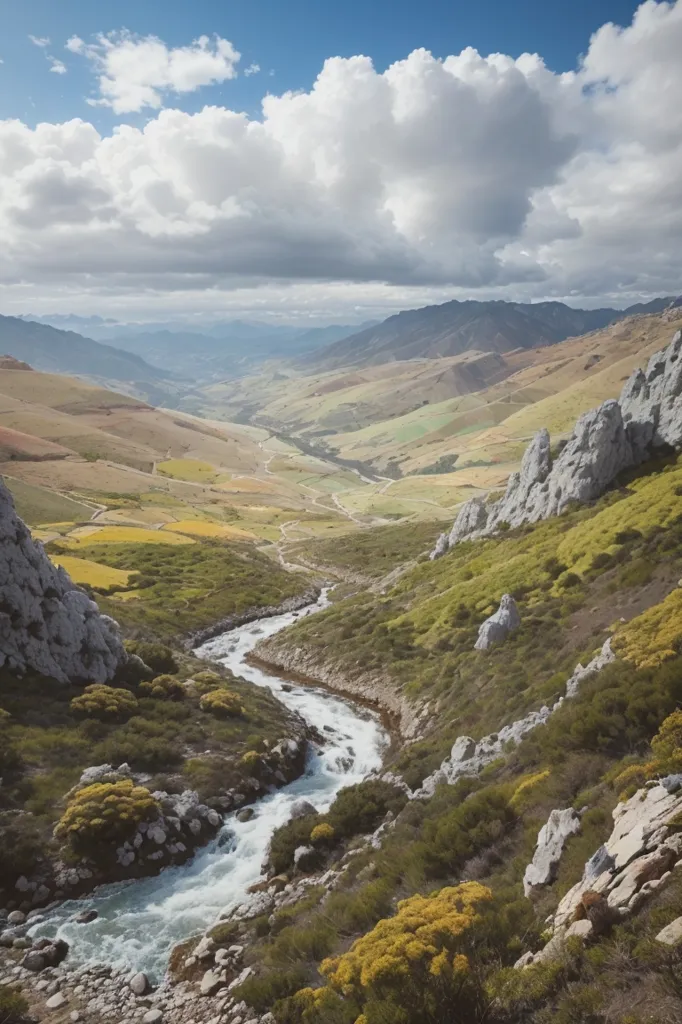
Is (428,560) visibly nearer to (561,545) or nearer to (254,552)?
(561,545)

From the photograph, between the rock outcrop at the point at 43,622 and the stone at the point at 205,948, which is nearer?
the stone at the point at 205,948

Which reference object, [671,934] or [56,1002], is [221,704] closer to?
[56,1002]

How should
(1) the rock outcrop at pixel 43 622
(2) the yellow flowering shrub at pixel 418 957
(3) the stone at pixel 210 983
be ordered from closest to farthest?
1. (2) the yellow flowering shrub at pixel 418 957
2. (3) the stone at pixel 210 983
3. (1) the rock outcrop at pixel 43 622

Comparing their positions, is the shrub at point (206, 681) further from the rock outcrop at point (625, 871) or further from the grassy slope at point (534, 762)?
the rock outcrop at point (625, 871)

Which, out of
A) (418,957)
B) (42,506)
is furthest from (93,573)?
(418,957)

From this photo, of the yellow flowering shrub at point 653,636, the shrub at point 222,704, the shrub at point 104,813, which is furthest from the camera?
the shrub at point 222,704

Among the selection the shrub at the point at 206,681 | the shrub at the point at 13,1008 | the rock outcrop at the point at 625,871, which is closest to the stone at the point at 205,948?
the shrub at the point at 13,1008

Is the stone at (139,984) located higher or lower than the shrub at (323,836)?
lower
